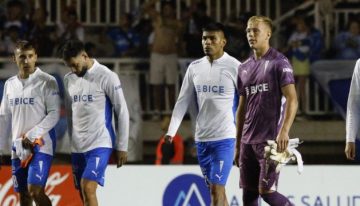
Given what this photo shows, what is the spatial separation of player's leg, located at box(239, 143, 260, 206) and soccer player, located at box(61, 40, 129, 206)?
146cm

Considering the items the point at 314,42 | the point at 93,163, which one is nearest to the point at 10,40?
the point at 314,42

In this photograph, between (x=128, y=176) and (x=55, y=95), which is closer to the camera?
(x=55, y=95)

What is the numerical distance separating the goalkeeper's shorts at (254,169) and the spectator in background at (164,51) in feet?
24.5

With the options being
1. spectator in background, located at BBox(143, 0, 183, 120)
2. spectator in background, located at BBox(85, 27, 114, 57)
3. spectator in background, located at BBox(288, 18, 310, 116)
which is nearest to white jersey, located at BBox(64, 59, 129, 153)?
spectator in background, located at BBox(143, 0, 183, 120)

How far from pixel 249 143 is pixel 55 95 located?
8.15ft

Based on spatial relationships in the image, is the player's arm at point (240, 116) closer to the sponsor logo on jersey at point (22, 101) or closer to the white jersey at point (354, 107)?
the white jersey at point (354, 107)

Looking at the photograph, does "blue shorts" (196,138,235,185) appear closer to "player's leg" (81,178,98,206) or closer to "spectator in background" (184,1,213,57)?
"player's leg" (81,178,98,206)

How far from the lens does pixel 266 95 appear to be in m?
10.7

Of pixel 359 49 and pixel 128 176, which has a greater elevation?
pixel 359 49

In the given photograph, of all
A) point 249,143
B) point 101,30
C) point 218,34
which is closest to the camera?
point 249,143

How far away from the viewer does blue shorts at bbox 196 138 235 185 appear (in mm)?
11852

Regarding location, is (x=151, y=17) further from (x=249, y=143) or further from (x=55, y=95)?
(x=249, y=143)

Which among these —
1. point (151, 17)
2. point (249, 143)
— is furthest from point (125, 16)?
point (249, 143)

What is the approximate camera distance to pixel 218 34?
468 inches
